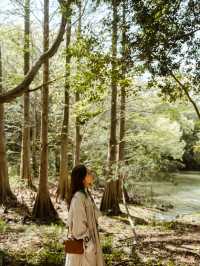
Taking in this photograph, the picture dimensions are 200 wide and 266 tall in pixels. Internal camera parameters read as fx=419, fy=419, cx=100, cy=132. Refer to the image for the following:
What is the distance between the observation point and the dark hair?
176 inches

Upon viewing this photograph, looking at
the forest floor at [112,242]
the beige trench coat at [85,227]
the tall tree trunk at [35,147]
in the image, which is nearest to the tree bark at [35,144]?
the tall tree trunk at [35,147]

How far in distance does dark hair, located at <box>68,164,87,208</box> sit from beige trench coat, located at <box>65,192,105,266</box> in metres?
0.06

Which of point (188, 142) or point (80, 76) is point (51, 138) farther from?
point (188, 142)

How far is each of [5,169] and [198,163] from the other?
34048 millimetres

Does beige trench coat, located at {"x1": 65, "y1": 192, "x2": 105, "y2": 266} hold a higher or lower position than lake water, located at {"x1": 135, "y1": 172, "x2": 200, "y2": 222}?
higher

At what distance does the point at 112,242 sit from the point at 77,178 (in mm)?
4785

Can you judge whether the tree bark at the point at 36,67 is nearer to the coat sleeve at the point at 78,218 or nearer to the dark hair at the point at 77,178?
the dark hair at the point at 77,178

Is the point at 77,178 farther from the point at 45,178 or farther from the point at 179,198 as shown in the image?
the point at 179,198

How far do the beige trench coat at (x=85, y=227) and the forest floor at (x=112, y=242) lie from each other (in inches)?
87.6

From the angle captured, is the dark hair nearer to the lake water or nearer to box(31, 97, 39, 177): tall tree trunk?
the lake water

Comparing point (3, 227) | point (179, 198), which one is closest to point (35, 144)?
point (179, 198)

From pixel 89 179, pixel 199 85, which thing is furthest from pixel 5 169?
pixel 89 179

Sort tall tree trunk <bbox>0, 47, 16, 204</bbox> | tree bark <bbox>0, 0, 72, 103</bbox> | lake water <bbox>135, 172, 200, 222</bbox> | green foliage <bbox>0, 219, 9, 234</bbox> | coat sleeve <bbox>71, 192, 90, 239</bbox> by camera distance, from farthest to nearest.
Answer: lake water <bbox>135, 172, 200, 222</bbox> → tall tree trunk <bbox>0, 47, 16, 204</bbox> → green foliage <bbox>0, 219, 9, 234</bbox> → tree bark <bbox>0, 0, 72, 103</bbox> → coat sleeve <bbox>71, 192, 90, 239</bbox>

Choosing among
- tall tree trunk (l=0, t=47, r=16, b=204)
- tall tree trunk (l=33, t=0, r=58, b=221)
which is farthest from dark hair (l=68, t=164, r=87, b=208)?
tall tree trunk (l=0, t=47, r=16, b=204)
